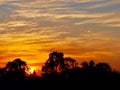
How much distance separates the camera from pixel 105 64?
7625 cm

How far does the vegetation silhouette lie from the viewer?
5731cm

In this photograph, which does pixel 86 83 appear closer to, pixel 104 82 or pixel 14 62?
pixel 104 82

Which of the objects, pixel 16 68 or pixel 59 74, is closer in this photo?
pixel 59 74

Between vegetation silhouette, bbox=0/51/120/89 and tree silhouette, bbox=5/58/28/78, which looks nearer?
vegetation silhouette, bbox=0/51/120/89

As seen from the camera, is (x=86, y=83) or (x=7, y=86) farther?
(x=7, y=86)

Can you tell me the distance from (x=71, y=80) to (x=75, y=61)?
25457 mm

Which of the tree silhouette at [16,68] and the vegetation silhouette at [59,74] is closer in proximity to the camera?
the vegetation silhouette at [59,74]

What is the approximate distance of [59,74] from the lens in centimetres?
6981

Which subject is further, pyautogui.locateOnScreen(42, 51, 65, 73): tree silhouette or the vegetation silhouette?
pyautogui.locateOnScreen(42, 51, 65, 73): tree silhouette

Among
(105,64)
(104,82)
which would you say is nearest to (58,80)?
(104,82)

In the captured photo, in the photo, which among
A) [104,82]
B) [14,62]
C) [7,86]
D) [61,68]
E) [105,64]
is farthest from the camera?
[14,62]

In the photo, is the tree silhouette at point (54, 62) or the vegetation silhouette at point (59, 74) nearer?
the vegetation silhouette at point (59, 74)

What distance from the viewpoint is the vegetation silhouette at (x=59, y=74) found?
57312mm

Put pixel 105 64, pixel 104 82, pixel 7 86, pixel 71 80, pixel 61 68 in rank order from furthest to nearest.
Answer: pixel 61 68 → pixel 105 64 → pixel 7 86 → pixel 71 80 → pixel 104 82
